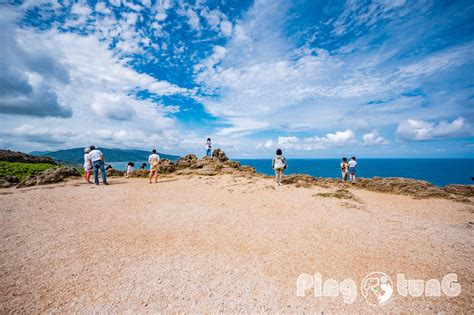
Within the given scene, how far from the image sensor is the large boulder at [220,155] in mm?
28528

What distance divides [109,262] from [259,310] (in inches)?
162

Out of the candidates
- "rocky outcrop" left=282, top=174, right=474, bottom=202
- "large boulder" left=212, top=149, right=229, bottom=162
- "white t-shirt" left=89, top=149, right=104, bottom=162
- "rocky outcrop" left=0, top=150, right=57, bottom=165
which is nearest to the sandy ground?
"rocky outcrop" left=282, top=174, right=474, bottom=202

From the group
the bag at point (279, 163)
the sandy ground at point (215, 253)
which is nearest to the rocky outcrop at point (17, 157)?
the sandy ground at point (215, 253)

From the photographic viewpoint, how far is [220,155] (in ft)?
94.1

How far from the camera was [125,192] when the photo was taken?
45.1 ft

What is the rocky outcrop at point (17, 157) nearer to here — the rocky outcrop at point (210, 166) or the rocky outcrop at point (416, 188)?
the rocky outcrop at point (210, 166)

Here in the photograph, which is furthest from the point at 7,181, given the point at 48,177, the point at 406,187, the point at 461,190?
the point at 461,190

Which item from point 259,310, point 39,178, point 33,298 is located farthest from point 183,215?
point 39,178

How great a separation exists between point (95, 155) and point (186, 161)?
12095 mm

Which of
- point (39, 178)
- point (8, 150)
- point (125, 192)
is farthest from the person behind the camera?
point (8, 150)

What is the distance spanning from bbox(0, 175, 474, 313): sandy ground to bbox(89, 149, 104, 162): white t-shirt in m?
4.92

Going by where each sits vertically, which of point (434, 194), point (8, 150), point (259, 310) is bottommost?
point (259, 310)

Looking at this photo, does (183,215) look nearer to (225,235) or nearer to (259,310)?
(225,235)

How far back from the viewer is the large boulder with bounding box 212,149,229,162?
28528 mm
